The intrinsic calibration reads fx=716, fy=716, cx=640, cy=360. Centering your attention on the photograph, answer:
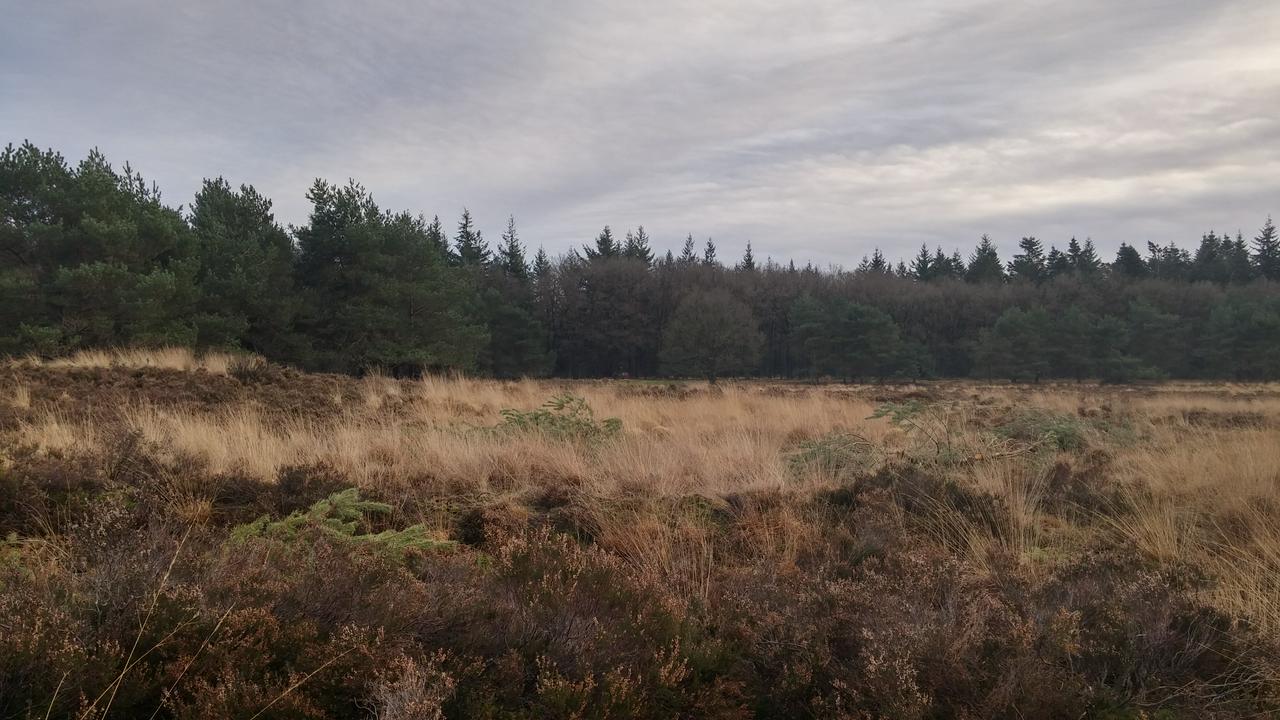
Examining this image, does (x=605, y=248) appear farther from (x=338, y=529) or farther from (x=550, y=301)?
(x=338, y=529)

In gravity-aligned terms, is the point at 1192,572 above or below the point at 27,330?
below

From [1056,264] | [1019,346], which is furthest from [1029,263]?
[1019,346]

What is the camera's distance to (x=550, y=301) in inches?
2431

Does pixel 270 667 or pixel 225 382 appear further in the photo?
pixel 225 382

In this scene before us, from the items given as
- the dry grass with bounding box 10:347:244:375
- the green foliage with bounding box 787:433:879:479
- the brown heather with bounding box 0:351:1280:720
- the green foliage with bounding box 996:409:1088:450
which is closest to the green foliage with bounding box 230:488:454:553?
the brown heather with bounding box 0:351:1280:720

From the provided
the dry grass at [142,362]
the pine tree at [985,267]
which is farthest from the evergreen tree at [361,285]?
the pine tree at [985,267]

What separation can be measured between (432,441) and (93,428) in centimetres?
298

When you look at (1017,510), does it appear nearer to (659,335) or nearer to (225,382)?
(225,382)

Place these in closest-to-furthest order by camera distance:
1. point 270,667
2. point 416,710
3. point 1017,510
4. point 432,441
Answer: point 416,710
point 270,667
point 1017,510
point 432,441

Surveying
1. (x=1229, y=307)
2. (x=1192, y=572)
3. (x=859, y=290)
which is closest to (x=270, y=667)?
(x=1192, y=572)

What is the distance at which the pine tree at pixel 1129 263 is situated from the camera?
7945 centimetres

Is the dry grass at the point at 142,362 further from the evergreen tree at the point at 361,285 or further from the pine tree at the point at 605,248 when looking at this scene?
the pine tree at the point at 605,248

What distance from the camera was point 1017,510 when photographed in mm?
5145

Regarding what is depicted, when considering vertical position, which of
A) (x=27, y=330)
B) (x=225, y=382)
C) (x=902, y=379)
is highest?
(x=27, y=330)
